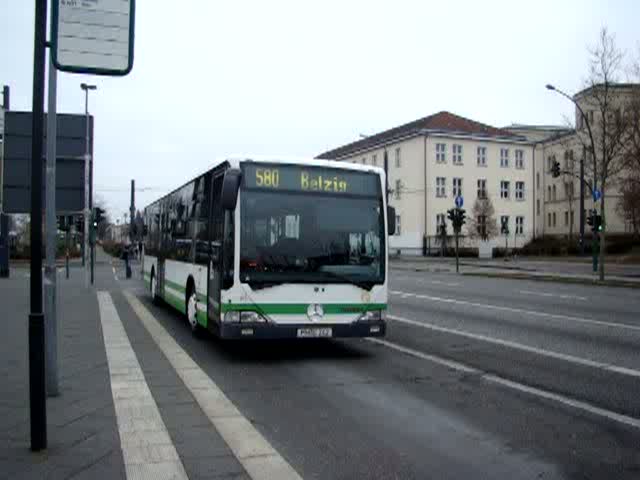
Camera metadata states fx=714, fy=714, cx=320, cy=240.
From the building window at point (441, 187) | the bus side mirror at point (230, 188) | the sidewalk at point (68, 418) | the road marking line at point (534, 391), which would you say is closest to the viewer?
the sidewalk at point (68, 418)

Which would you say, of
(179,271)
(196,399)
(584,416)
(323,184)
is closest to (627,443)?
(584,416)

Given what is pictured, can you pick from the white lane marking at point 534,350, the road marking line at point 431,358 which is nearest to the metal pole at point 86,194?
the road marking line at point 431,358

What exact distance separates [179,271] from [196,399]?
7.04m

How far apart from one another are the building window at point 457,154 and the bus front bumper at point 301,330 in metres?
68.2

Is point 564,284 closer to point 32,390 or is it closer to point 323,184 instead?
point 323,184

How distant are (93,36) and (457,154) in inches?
2873

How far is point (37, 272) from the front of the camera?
543 centimetres

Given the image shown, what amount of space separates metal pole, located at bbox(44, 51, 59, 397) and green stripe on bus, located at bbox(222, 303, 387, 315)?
8.58 feet

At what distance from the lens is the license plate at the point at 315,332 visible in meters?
9.86

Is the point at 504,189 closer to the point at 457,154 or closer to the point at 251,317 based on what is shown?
the point at 457,154

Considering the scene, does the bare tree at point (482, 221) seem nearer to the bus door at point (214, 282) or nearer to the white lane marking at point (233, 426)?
the bus door at point (214, 282)

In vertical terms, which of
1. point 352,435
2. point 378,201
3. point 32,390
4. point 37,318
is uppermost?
point 378,201

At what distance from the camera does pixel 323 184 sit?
10.3m

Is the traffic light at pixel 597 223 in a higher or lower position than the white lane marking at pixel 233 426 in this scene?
higher
